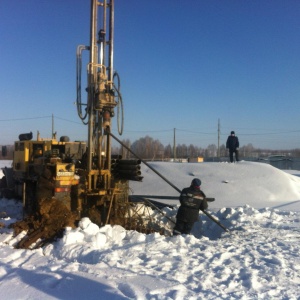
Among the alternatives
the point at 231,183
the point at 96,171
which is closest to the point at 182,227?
the point at 96,171

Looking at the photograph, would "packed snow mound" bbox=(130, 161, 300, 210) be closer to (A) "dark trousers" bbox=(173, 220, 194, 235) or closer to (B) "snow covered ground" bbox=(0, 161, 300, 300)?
(A) "dark trousers" bbox=(173, 220, 194, 235)

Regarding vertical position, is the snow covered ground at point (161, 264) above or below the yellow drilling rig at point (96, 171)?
below

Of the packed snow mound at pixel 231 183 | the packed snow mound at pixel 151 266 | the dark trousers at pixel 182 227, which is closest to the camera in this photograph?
the packed snow mound at pixel 151 266

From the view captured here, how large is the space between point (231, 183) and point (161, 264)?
11267mm

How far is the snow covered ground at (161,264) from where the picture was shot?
5000 mm

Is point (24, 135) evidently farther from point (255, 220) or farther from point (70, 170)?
point (255, 220)

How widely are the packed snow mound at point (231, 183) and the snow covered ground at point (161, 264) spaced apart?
5.00m

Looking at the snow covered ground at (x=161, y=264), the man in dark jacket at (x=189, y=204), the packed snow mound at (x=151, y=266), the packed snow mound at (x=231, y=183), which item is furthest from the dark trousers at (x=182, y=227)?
the packed snow mound at (x=231, y=183)

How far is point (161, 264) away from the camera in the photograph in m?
6.03

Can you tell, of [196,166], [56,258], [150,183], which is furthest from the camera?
[196,166]

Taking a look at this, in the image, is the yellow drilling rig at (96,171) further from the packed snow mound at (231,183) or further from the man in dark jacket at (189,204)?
the packed snow mound at (231,183)

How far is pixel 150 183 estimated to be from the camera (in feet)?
56.8

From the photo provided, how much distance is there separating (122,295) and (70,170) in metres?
5.21

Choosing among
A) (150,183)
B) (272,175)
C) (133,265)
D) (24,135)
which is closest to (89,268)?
(133,265)
